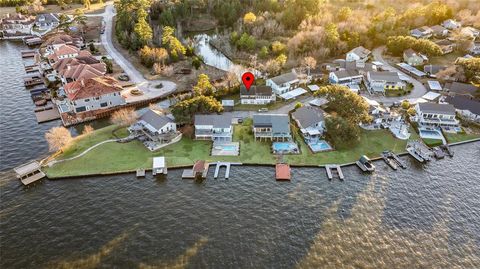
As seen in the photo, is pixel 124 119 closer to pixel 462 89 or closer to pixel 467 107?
pixel 467 107

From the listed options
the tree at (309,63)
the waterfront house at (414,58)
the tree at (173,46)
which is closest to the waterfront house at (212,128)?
the tree at (309,63)

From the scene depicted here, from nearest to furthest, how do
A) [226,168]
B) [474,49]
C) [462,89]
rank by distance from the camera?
1. [226,168]
2. [462,89]
3. [474,49]

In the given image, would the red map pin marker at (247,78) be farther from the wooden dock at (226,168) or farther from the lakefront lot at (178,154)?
the wooden dock at (226,168)

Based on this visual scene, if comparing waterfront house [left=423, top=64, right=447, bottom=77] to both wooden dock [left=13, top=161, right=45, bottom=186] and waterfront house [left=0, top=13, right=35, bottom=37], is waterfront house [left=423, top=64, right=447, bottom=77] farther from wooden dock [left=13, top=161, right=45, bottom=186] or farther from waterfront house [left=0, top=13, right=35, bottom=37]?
waterfront house [left=0, top=13, right=35, bottom=37]

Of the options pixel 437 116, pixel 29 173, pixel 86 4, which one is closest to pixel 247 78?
pixel 437 116

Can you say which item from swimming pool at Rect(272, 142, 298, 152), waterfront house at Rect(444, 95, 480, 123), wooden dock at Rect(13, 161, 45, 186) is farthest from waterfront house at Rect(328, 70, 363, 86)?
wooden dock at Rect(13, 161, 45, 186)

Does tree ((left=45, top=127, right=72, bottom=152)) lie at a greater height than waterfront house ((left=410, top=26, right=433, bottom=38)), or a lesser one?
lesser
